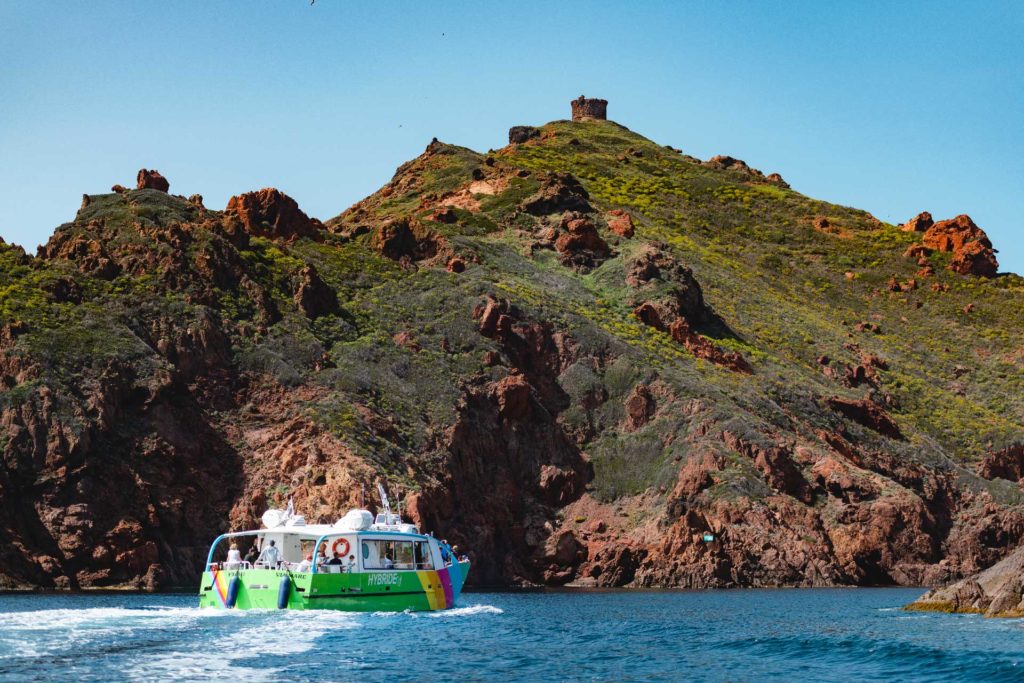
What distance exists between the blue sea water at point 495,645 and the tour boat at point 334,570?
1.00 meters

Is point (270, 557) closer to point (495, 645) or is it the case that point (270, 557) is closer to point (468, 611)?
point (468, 611)

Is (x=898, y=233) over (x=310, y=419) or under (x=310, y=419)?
over

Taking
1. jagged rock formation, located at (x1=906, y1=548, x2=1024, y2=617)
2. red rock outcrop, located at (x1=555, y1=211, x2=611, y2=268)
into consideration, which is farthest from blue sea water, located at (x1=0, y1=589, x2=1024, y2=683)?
red rock outcrop, located at (x1=555, y1=211, x2=611, y2=268)

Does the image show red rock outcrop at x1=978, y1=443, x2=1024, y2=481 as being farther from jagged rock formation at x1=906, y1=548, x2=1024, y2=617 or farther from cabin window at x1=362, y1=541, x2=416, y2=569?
cabin window at x1=362, y1=541, x2=416, y2=569

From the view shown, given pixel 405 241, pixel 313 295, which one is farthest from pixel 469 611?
pixel 405 241

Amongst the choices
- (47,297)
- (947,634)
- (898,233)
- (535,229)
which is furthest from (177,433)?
(898,233)

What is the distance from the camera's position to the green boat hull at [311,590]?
Result: 53.6 m

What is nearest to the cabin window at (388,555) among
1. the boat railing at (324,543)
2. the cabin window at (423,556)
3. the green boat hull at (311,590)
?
the green boat hull at (311,590)

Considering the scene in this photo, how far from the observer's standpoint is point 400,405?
3952 inches

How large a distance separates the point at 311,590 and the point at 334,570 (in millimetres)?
1761

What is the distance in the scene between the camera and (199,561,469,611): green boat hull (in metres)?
53.6

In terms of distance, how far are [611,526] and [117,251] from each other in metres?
47.9

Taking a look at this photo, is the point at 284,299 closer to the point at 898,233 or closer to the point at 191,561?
the point at 191,561

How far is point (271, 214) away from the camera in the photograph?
416 feet
